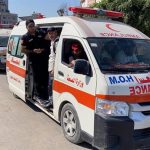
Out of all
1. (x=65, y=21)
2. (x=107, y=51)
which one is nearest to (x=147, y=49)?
(x=107, y=51)

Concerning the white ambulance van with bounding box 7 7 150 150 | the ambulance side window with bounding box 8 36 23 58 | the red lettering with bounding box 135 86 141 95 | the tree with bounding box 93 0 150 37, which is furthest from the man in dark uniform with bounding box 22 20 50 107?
the tree with bounding box 93 0 150 37

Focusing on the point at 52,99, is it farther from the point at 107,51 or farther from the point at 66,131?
the point at 107,51

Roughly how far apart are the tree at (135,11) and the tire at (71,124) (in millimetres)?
8727

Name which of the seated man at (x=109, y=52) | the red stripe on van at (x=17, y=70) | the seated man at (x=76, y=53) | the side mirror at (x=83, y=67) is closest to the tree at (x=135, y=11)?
the red stripe on van at (x=17, y=70)

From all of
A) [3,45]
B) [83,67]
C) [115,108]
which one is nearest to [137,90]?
[115,108]

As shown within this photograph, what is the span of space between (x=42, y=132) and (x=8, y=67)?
344cm

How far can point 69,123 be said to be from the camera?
609cm

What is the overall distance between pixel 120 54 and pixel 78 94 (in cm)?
94

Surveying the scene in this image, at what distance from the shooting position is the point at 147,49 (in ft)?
20.2

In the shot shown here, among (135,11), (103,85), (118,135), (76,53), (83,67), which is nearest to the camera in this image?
(118,135)

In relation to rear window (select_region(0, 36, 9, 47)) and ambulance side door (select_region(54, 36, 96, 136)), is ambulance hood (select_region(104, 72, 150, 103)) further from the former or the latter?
rear window (select_region(0, 36, 9, 47))

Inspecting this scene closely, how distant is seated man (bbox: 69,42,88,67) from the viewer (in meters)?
5.85

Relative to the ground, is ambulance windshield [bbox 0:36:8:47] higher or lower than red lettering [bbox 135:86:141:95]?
lower

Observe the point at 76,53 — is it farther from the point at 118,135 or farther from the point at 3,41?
the point at 3,41
